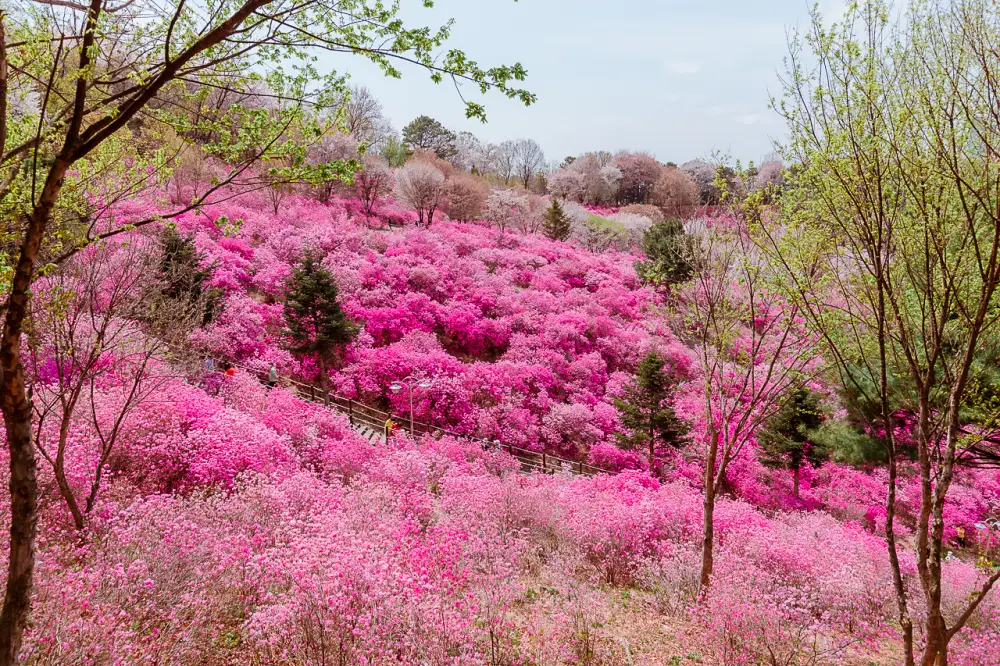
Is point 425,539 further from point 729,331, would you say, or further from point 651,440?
point 651,440

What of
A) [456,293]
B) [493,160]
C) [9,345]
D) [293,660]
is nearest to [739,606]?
[293,660]

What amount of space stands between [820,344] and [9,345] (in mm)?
8914

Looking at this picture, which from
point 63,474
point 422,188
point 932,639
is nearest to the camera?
point 932,639

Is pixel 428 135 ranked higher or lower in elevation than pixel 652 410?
higher

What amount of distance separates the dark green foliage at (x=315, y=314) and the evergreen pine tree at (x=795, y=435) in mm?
16030

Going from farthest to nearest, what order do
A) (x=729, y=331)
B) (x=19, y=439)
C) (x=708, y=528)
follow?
(x=729, y=331), (x=708, y=528), (x=19, y=439)

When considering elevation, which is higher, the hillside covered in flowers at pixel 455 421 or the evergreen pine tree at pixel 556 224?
the evergreen pine tree at pixel 556 224

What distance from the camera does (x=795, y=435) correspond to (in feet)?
55.8

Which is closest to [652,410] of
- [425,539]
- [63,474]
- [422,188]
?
[425,539]

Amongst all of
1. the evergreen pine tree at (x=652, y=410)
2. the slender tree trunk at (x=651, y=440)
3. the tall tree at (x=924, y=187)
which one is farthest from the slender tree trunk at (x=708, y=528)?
the slender tree trunk at (x=651, y=440)

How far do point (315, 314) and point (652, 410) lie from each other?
43.5 feet

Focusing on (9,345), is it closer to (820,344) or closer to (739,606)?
(739,606)

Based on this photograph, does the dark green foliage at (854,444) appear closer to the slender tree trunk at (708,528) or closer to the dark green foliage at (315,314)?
the slender tree trunk at (708,528)

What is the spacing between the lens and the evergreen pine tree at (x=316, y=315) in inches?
715
